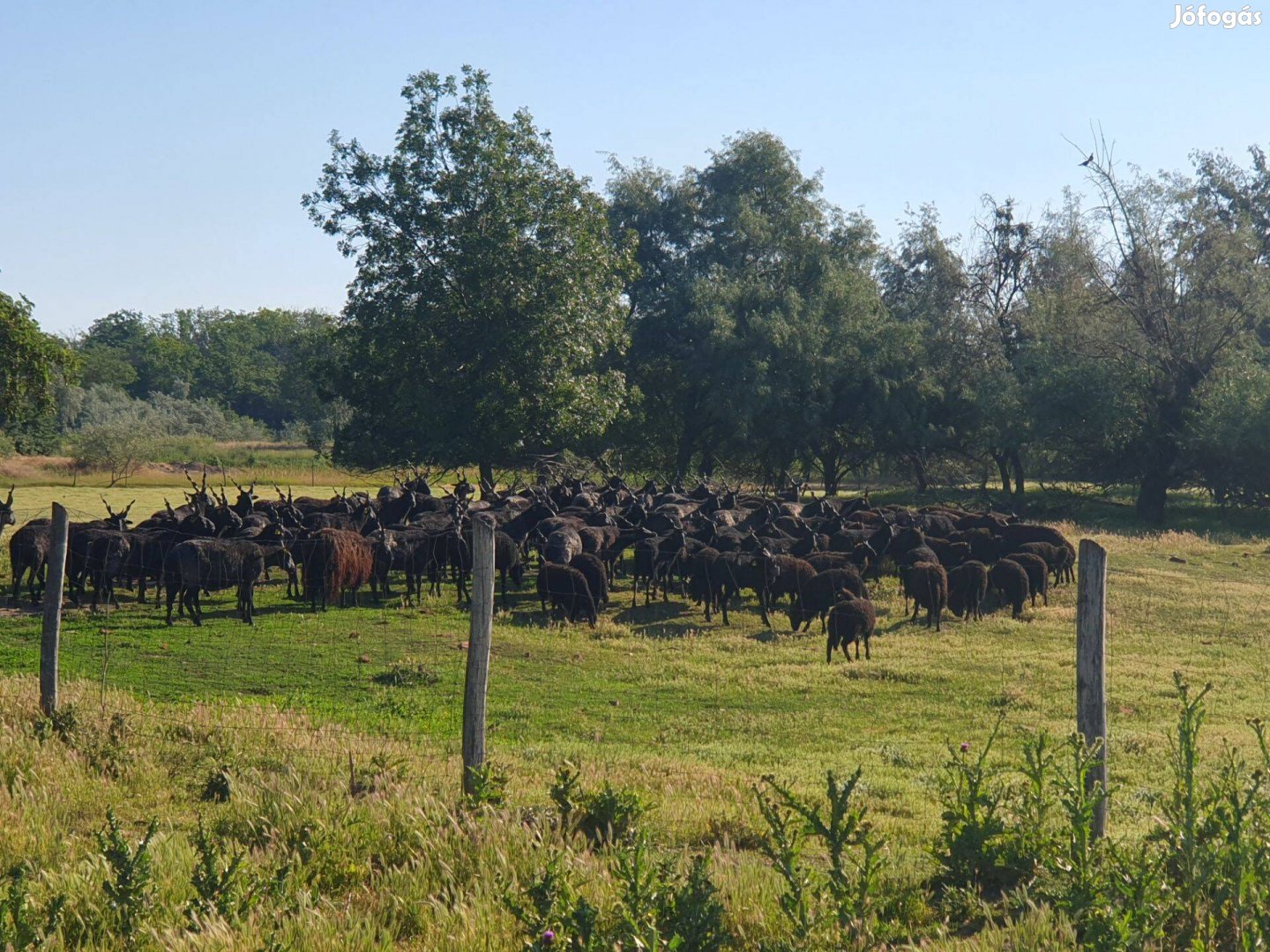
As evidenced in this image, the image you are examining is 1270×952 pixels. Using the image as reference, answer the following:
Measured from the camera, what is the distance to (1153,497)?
4138 centimetres

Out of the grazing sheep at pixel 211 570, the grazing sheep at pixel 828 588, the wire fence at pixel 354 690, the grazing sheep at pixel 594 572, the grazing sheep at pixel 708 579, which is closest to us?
the wire fence at pixel 354 690

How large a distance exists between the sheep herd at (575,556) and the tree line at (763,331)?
985 centimetres

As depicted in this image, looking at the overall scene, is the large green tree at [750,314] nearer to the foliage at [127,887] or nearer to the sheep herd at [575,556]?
the sheep herd at [575,556]

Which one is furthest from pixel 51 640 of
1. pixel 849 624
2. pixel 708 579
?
pixel 708 579

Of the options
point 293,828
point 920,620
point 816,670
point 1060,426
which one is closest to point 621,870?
point 293,828

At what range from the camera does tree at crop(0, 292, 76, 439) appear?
3003 centimetres

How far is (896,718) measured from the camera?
1367 cm

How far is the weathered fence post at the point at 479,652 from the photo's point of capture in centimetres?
763

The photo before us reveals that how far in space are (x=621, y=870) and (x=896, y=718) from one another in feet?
30.0

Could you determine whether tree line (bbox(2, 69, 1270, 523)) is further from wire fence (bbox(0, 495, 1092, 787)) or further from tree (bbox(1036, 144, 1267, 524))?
wire fence (bbox(0, 495, 1092, 787))

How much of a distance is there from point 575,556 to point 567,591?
3.66 feet

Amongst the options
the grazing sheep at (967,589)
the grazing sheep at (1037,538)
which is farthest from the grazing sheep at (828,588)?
the grazing sheep at (1037,538)

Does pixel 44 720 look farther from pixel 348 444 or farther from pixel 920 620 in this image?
pixel 348 444

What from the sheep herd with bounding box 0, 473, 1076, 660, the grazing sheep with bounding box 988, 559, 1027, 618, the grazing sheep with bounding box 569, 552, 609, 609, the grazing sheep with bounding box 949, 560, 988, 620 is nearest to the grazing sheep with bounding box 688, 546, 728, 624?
the sheep herd with bounding box 0, 473, 1076, 660
